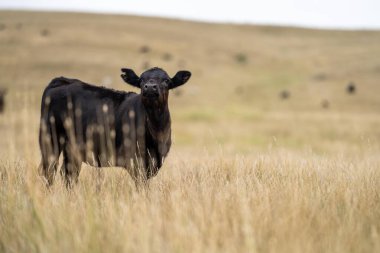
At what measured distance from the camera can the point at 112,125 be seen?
7.15m

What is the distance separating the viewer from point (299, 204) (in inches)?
196

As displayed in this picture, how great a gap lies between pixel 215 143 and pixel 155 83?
16.1 meters

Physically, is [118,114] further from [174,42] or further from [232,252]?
[174,42]

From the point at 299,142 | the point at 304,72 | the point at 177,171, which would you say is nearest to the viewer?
the point at 177,171

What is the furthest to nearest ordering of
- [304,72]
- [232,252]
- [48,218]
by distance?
[304,72], [48,218], [232,252]

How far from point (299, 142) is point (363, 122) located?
5.39 meters

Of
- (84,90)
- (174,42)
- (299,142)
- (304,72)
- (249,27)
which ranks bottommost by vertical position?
(299,142)

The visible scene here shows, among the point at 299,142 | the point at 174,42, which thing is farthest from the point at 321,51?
the point at 299,142

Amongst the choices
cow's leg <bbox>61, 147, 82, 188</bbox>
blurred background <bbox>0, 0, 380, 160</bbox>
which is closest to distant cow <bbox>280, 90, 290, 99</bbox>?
blurred background <bbox>0, 0, 380, 160</bbox>

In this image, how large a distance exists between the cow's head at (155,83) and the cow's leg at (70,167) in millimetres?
1290

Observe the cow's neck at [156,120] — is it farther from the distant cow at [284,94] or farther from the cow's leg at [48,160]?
the distant cow at [284,94]

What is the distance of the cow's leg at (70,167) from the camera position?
709cm

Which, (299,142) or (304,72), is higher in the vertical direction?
(304,72)

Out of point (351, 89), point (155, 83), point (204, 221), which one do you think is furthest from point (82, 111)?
point (351, 89)
